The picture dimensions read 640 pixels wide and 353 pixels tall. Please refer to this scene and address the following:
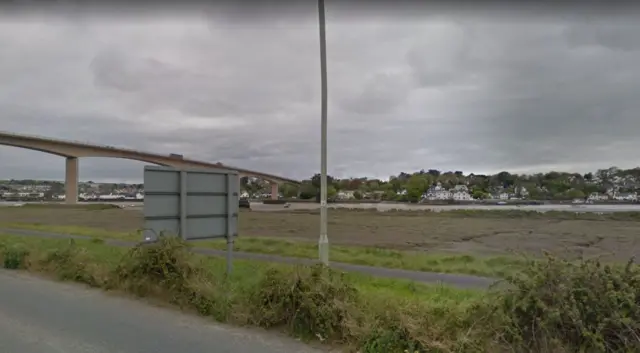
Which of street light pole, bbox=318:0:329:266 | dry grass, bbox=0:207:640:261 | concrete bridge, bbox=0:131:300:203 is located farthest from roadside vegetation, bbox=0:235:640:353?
concrete bridge, bbox=0:131:300:203

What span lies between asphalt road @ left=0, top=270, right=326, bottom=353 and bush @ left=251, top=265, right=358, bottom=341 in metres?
0.23

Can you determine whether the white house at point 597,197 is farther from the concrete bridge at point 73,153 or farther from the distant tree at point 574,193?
the concrete bridge at point 73,153

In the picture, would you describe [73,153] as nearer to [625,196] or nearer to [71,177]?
[71,177]

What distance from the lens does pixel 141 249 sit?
6.97 metres

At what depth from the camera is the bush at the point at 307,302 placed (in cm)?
495

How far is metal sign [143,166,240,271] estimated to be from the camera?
7.36m

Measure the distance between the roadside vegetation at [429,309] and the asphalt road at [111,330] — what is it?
0.31 meters

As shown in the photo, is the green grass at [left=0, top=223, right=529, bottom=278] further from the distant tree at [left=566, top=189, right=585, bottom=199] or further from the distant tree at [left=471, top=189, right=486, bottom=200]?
the distant tree at [left=471, top=189, right=486, bottom=200]

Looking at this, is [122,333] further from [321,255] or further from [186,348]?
[321,255]

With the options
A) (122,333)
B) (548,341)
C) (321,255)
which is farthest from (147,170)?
(548,341)

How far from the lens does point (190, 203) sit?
8047 millimetres

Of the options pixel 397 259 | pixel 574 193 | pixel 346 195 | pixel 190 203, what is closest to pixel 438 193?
pixel 346 195

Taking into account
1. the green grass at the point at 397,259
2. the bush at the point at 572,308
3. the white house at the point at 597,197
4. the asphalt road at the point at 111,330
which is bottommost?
the green grass at the point at 397,259

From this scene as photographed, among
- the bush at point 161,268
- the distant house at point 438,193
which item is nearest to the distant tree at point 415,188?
the distant house at point 438,193
